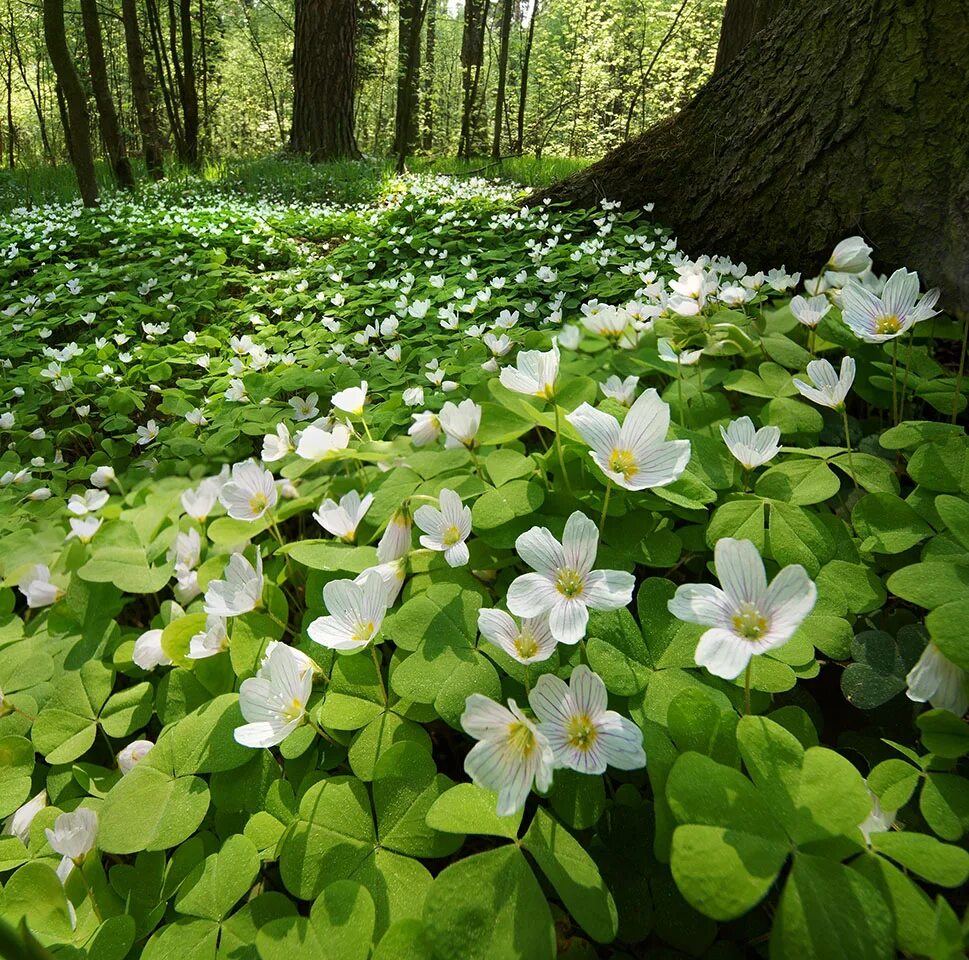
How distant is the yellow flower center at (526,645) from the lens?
873mm

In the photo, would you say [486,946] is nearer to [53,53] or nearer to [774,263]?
[774,263]

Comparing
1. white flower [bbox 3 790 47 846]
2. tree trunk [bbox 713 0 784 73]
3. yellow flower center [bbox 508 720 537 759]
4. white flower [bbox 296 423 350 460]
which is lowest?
white flower [bbox 3 790 47 846]

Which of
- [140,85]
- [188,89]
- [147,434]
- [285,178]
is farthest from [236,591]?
[188,89]

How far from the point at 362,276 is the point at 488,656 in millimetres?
4594

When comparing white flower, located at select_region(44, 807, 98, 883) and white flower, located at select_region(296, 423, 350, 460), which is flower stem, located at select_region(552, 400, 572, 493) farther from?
white flower, located at select_region(44, 807, 98, 883)

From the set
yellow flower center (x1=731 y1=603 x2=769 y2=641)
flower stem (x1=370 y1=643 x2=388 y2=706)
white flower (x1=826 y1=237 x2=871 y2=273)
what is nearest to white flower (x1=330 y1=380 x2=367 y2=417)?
flower stem (x1=370 y1=643 x2=388 y2=706)

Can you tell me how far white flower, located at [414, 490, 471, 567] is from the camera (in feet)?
3.54

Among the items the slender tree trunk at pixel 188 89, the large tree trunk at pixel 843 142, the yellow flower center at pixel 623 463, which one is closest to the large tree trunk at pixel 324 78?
the slender tree trunk at pixel 188 89

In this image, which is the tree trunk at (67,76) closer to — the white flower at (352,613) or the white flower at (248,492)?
the white flower at (248,492)

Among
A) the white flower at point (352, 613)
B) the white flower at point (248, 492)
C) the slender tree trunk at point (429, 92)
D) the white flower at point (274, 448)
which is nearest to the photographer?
the white flower at point (352, 613)

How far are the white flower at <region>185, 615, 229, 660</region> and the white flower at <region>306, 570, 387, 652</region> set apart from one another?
32 cm

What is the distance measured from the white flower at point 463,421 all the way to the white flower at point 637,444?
13.2 inches

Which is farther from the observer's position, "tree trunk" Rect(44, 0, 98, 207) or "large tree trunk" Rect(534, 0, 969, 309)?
"tree trunk" Rect(44, 0, 98, 207)

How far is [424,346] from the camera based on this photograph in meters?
3.28
